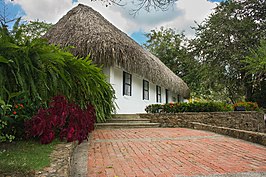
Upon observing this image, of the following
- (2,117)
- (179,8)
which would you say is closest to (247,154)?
(179,8)

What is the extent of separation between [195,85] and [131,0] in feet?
68.8

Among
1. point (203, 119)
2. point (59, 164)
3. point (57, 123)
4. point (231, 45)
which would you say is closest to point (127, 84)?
point (203, 119)

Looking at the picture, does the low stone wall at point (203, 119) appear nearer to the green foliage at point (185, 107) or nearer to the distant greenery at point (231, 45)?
the green foliage at point (185, 107)

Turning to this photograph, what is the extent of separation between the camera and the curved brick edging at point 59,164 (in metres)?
2.32

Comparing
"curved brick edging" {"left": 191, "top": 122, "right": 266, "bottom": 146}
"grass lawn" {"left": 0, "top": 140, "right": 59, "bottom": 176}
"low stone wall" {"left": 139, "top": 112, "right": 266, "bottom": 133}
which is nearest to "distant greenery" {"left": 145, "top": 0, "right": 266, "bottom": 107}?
"low stone wall" {"left": 139, "top": 112, "right": 266, "bottom": 133}

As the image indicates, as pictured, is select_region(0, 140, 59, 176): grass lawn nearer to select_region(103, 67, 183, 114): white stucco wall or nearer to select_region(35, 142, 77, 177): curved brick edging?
select_region(35, 142, 77, 177): curved brick edging

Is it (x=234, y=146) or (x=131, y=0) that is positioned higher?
(x=131, y=0)

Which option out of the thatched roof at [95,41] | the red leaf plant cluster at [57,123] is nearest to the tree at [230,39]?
the thatched roof at [95,41]

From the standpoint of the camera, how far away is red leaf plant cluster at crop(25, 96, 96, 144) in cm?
363

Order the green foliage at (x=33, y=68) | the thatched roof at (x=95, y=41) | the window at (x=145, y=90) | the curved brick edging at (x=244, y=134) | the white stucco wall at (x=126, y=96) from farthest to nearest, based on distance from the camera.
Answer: the window at (x=145, y=90) < the white stucco wall at (x=126, y=96) < the thatched roof at (x=95, y=41) < the curved brick edging at (x=244, y=134) < the green foliage at (x=33, y=68)

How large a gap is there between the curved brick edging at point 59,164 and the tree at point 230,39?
46.9 feet

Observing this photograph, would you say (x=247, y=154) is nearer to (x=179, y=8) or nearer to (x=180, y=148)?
(x=180, y=148)

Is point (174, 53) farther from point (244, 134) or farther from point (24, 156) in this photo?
point (24, 156)

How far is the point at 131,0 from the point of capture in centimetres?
357
